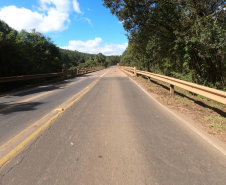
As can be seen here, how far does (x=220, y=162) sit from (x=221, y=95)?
2552 millimetres

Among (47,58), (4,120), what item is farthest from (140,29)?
(47,58)

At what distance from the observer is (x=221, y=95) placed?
462 centimetres

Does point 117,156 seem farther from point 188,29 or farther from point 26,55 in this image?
point 26,55

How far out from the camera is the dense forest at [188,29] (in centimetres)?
888

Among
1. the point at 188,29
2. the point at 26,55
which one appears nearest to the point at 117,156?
the point at 188,29

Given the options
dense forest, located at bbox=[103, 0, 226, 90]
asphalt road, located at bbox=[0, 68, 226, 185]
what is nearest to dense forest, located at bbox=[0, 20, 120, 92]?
dense forest, located at bbox=[103, 0, 226, 90]

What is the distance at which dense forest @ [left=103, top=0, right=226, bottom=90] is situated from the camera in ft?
29.1

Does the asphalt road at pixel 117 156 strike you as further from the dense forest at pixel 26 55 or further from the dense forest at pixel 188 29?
the dense forest at pixel 26 55

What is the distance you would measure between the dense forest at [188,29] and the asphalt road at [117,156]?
267 inches

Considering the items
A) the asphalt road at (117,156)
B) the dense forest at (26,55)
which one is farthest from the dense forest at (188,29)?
the dense forest at (26,55)

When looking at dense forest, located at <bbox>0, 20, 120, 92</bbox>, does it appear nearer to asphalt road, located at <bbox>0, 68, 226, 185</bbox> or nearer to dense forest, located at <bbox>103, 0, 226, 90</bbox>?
dense forest, located at <bbox>103, 0, 226, 90</bbox>

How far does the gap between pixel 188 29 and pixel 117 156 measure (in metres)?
10.7

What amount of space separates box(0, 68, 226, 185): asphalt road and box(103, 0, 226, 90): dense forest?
677 cm

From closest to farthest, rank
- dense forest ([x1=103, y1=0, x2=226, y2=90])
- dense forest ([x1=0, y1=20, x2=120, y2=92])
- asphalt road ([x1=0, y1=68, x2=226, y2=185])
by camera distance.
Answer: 1. asphalt road ([x1=0, y1=68, x2=226, y2=185])
2. dense forest ([x1=103, y1=0, x2=226, y2=90])
3. dense forest ([x1=0, y1=20, x2=120, y2=92])
